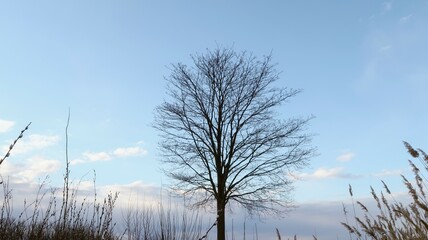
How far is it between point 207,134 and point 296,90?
499 centimetres

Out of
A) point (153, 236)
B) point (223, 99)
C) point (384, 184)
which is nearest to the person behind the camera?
point (384, 184)

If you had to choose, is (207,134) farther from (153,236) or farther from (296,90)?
(153,236)

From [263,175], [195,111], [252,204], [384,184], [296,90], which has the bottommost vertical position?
[384,184]

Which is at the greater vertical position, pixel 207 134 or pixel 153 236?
pixel 207 134

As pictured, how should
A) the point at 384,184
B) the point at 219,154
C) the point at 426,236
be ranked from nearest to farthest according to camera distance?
the point at 426,236, the point at 384,184, the point at 219,154

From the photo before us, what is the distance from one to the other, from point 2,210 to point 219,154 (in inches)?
434

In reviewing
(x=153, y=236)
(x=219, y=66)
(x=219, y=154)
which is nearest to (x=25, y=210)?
(x=153, y=236)

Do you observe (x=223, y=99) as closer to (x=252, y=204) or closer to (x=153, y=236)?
(x=252, y=204)

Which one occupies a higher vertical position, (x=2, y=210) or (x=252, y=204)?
(x=252, y=204)

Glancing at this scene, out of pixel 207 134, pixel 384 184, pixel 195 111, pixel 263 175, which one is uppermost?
pixel 195 111

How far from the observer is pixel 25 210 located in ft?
23.7

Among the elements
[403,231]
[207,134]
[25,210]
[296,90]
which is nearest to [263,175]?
[207,134]

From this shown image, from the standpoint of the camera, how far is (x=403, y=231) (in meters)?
3.82

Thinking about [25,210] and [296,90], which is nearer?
[25,210]
